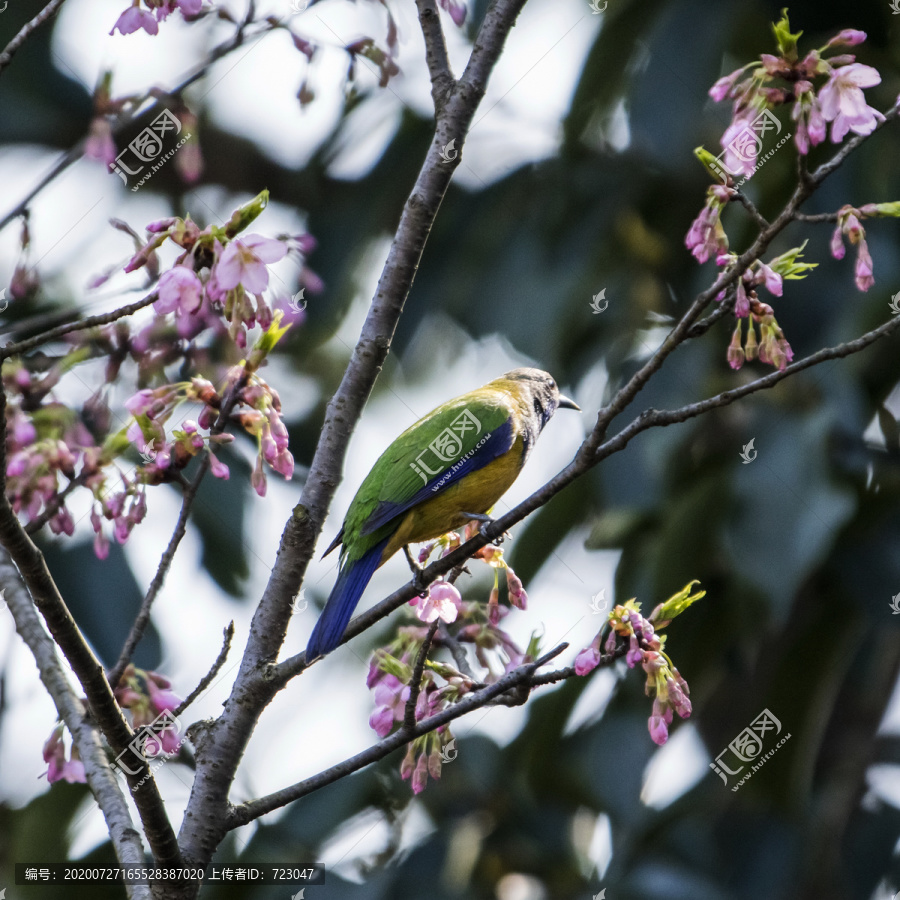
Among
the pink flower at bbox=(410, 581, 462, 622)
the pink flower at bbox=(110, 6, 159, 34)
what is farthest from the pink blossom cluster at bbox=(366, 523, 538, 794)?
the pink flower at bbox=(110, 6, 159, 34)

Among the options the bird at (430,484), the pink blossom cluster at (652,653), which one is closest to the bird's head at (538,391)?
the bird at (430,484)

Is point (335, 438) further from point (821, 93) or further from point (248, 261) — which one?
point (821, 93)

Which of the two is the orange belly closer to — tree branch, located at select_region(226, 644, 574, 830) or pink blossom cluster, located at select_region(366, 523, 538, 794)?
pink blossom cluster, located at select_region(366, 523, 538, 794)

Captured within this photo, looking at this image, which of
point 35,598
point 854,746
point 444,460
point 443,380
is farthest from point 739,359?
point 443,380

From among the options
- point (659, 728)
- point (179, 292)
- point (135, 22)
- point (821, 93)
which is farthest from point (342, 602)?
point (821, 93)

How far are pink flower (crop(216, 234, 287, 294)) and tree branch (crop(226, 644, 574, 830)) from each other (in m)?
1.05

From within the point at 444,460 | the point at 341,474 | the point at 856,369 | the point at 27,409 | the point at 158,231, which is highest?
the point at 158,231

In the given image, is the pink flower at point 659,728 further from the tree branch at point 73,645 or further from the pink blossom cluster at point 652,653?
the tree branch at point 73,645

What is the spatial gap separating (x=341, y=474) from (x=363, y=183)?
3.91 metres

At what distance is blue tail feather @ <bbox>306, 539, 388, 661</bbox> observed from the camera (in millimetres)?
2900

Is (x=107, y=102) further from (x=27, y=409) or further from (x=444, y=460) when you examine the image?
(x=444, y=460)

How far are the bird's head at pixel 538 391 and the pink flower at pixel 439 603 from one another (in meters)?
1.89

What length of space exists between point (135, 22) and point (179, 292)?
3.14 ft

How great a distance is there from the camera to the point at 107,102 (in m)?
3.61
